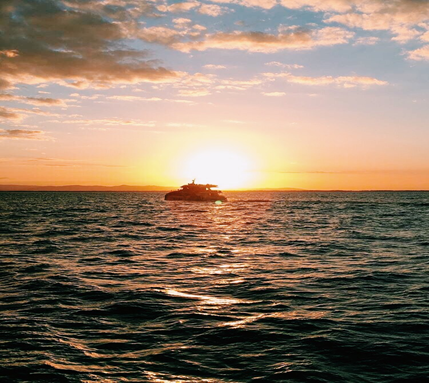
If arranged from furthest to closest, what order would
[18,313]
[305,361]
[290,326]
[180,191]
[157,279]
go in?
[180,191] < [157,279] < [18,313] < [290,326] < [305,361]

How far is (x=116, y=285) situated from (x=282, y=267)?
936 centimetres

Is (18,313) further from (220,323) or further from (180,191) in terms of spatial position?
(180,191)

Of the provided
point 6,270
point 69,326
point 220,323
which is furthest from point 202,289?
point 6,270

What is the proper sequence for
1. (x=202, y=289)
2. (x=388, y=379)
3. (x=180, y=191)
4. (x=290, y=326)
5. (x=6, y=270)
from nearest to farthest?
(x=388, y=379) → (x=290, y=326) → (x=202, y=289) → (x=6, y=270) → (x=180, y=191)

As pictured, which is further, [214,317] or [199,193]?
[199,193]

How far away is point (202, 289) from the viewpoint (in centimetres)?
1758

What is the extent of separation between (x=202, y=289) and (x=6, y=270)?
1121 cm

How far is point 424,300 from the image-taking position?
50.6 feet

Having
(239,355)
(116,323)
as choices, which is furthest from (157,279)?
(239,355)

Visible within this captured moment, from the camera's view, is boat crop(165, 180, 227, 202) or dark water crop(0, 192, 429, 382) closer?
dark water crop(0, 192, 429, 382)

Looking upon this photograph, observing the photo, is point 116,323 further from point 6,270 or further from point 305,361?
point 6,270

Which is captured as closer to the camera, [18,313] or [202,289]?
[18,313]

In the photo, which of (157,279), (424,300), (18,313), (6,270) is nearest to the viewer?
(18,313)

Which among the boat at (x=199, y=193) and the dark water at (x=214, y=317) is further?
the boat at (x=199, y=193)
